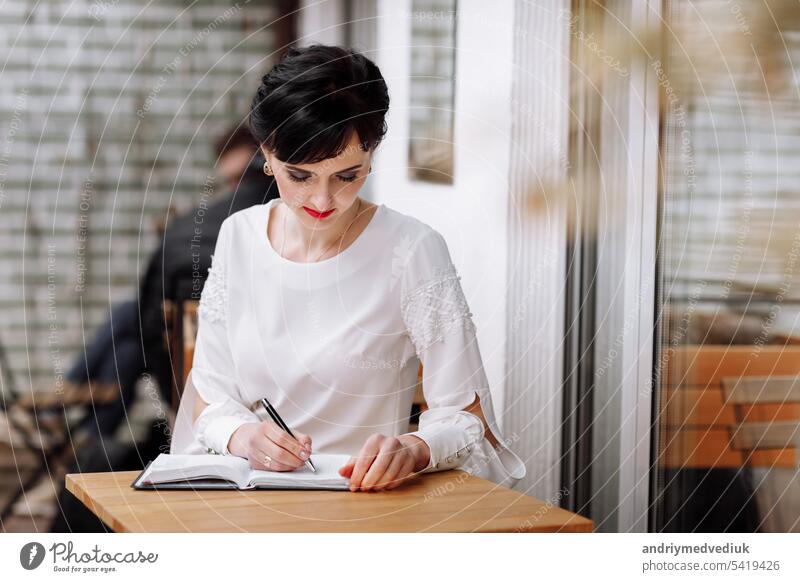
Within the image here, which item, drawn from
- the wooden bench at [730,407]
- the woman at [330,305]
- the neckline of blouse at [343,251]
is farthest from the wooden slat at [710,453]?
the neckline of blouse at [343,251]

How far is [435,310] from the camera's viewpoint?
1.16 m

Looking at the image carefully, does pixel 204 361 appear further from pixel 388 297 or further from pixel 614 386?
pixel 614 386

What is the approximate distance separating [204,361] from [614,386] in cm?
69

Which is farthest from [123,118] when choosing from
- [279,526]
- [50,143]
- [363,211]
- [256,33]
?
[279,526]

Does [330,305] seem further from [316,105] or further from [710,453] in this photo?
[710,453]

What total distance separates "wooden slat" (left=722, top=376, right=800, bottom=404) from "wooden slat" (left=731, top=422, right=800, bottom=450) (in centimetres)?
3

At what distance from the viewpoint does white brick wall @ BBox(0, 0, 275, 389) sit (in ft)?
4.42

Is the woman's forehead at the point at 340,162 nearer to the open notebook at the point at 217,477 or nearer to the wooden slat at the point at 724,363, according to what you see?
the open notebook at the point at 217,477

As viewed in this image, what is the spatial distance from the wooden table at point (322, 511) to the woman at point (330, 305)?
0.56 feet

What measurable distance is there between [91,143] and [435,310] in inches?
29.8

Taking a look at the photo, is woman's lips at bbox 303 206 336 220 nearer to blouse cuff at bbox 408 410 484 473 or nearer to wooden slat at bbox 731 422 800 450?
blouse cuff at bbox 408 410 484 473

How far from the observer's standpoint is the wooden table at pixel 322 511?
81 cm
